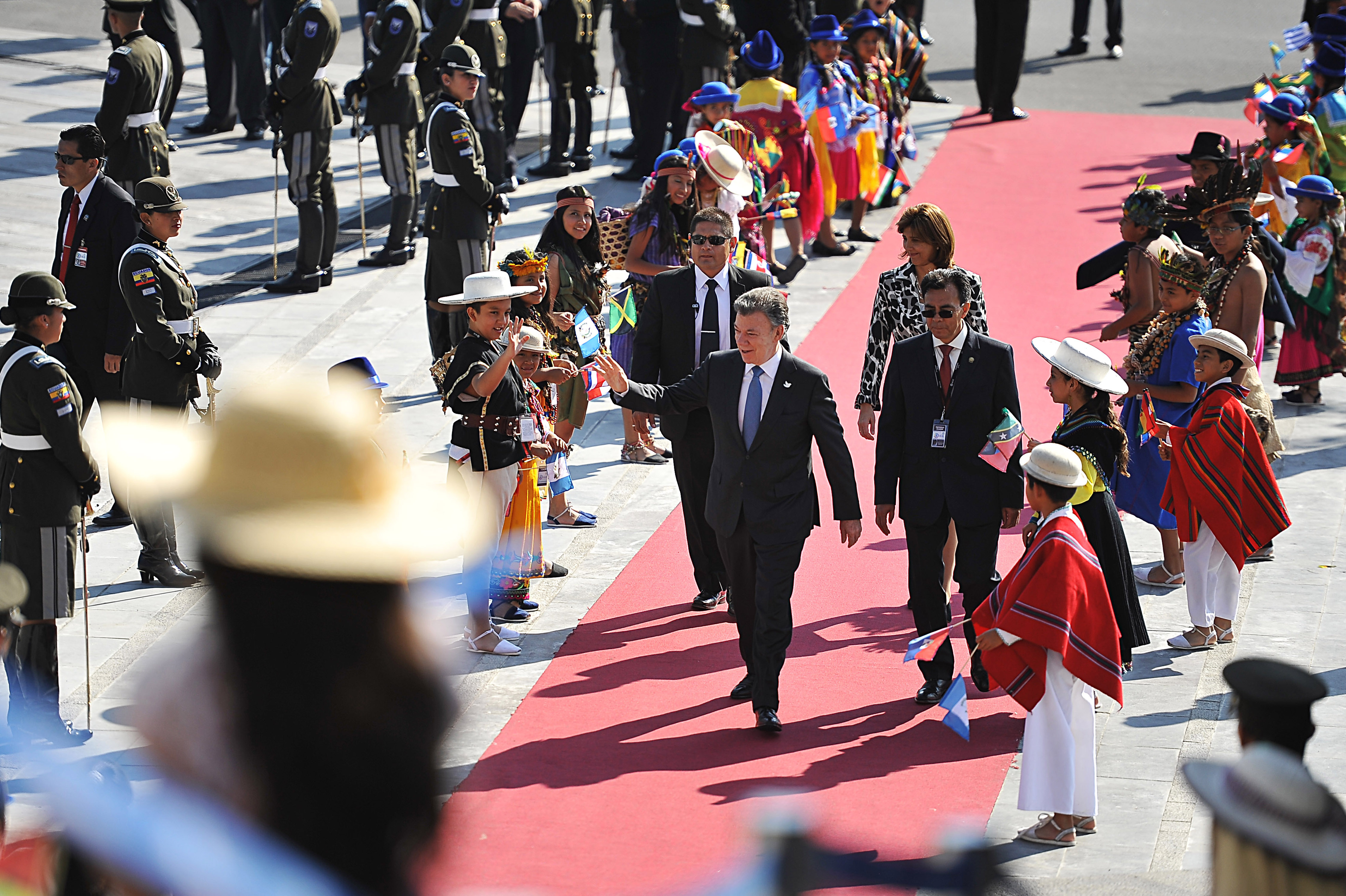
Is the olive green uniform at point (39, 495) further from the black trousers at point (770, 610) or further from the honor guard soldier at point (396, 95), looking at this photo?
the honor guard soldier at point (396, 95)

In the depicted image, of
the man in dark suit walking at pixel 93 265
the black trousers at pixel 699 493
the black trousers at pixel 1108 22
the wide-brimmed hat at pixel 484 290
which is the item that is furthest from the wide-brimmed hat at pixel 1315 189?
the black trousers at pixel 1108 22

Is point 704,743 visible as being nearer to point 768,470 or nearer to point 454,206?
point 768,470

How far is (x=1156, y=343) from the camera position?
Answer: 801 cm

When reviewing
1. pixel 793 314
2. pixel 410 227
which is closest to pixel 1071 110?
pixel 793 314

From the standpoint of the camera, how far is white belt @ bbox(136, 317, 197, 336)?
7828mm

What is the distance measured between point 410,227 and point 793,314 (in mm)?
3814

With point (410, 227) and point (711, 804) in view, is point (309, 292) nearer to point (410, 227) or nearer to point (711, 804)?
point (410, 227)

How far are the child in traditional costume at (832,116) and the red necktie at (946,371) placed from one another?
746 centimetres

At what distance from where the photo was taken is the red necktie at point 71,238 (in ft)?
27.4

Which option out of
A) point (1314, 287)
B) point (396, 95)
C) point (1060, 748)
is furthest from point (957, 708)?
point (396, 95)

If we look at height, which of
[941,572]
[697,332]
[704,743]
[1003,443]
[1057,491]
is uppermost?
[697,332]

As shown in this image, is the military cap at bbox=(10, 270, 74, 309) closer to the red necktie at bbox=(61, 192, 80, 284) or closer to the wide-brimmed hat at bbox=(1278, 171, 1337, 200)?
the red necktie at bbox=(61, 192, 80, 284)

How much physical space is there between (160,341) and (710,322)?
289 centimetres

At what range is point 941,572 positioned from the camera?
7004 mm
